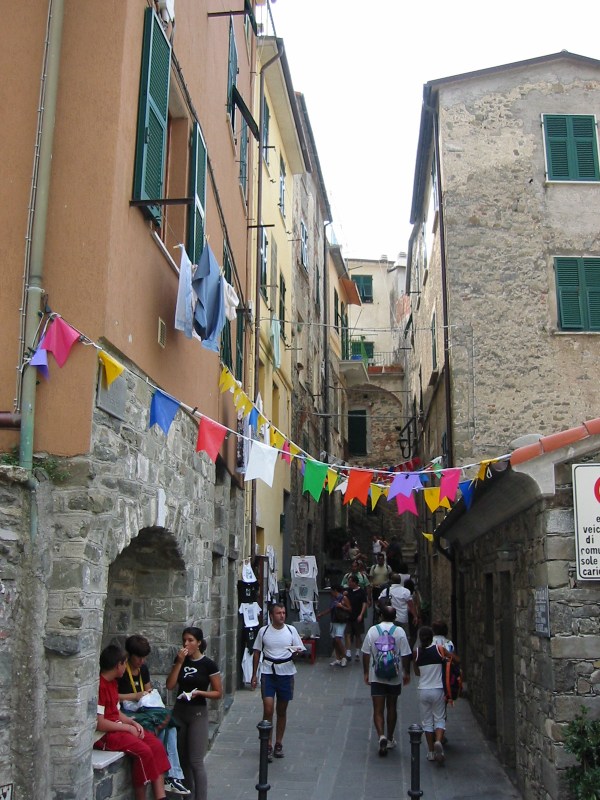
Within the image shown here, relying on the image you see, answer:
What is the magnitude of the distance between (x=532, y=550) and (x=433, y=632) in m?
2.73

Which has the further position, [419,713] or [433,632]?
[419,713]

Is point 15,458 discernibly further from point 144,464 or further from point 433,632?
point 433,632

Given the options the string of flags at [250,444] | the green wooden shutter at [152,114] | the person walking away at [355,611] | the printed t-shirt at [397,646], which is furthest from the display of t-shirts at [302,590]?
the green wooden shutter at [152,114]

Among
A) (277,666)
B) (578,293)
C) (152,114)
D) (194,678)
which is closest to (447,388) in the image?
(578,293)

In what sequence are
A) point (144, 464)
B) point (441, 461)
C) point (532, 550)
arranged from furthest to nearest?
1. point (441, 461)
2. point (532, 550)
3. point (144, 464)

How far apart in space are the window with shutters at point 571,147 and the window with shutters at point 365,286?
23.9 metres

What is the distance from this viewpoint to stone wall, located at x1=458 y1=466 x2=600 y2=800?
6844 mm

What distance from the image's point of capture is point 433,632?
9.96 m

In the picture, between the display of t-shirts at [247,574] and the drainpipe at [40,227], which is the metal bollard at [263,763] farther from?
the display of t-shirts at [247,574]

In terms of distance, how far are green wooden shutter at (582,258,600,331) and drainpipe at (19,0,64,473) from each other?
1081 cm

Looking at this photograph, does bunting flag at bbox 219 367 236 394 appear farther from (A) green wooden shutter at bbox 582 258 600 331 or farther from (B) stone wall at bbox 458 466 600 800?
(A) green wooden shutter at bbox 582 258 600 331

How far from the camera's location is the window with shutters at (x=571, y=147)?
48.7 ft

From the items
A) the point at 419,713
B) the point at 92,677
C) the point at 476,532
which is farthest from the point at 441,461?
the point at 92,677

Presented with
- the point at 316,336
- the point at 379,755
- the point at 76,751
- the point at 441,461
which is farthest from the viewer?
the point at 316,336
